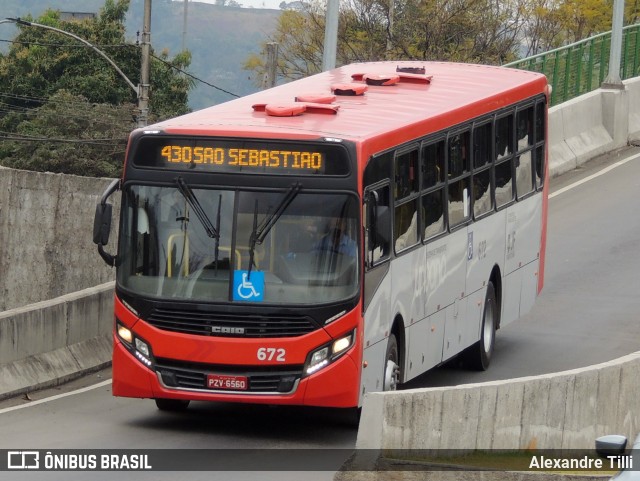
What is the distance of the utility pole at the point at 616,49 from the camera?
32719 mm

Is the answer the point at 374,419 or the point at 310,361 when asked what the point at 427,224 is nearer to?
the point at 310,361

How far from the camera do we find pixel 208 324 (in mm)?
12930

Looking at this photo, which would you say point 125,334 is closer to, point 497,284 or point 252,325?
point 252,325

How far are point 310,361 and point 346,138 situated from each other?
1975 millimetres

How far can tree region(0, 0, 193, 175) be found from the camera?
54062mm

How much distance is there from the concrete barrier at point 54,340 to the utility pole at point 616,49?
1795cm

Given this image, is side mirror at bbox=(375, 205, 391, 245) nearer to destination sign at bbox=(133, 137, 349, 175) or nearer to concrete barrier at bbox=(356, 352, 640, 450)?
destination sign at bbox=(133, 137, 349, 175)

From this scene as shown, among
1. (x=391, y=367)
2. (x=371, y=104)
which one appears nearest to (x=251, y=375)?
(x=391, y=367)

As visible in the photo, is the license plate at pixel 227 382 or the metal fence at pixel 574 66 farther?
the metal fence at pixel 574 66

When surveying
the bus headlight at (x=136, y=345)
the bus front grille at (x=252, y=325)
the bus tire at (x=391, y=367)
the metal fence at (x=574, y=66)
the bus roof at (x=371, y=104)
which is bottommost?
the bus tire at (x=391, y=367)

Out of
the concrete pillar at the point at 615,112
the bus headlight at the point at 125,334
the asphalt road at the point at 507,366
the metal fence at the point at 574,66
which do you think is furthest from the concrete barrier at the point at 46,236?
the bus headlight at the point at 125,334

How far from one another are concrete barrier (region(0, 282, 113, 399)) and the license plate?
129 inches

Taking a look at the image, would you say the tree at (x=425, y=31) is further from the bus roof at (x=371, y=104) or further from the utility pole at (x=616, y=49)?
the bus roof at (x=371, y=104)

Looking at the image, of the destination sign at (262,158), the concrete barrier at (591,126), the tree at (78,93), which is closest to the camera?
the destination sign at (262,158)
